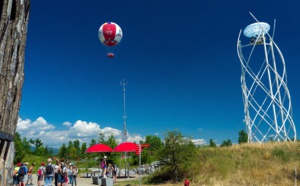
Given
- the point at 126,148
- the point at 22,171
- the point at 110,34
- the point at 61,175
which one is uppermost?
the point at 110,34

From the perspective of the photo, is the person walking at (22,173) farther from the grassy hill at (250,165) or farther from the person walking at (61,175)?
the grassy hill at (250,165)

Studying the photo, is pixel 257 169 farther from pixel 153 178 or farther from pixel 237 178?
pixel 153 178

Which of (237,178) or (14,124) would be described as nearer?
(14,124)

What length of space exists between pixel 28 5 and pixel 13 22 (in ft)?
2.78

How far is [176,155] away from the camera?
Result: 18516 mm

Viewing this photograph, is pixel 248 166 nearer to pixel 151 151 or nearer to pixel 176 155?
pixel 176 155

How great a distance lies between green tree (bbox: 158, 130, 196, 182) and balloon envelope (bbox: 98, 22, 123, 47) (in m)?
9.04

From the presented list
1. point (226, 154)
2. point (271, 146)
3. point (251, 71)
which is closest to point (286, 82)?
point (251, 71)

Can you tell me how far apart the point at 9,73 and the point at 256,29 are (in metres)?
28.2

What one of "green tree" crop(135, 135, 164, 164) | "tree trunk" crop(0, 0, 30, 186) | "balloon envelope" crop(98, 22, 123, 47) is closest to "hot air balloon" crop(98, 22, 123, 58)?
"balloon envelope" crop(98, 22, 123, 47)

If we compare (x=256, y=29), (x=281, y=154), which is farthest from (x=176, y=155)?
(x=256, y=29)

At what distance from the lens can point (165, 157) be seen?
62.2ft

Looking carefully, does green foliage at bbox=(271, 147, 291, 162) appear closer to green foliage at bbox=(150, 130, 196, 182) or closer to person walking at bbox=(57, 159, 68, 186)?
green foliage at bbox=(150, 130, 196, 182)

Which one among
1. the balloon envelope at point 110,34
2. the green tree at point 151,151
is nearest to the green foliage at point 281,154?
the green tree at point 151,151
